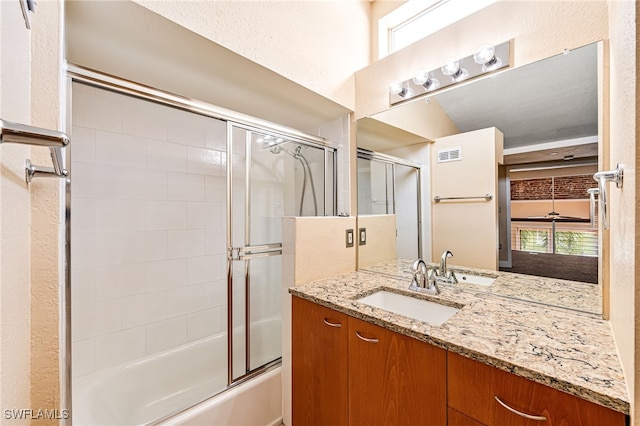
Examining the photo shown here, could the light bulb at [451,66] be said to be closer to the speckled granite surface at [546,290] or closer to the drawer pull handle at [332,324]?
the speckled granite surface at [546,290]

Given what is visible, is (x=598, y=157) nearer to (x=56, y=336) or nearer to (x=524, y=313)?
(x=524, y=313)

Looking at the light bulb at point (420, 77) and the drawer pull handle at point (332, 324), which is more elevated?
the light bulb at point (420, 77)

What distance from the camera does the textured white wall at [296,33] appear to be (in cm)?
114

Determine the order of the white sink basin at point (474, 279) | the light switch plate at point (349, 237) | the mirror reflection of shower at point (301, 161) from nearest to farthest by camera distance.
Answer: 1. the white sink basin at point (474, 279)
2. the light switch plate at point (349, 237)
3. the mirror reflection of shower at point (301, 161)

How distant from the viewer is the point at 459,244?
4.78 feet

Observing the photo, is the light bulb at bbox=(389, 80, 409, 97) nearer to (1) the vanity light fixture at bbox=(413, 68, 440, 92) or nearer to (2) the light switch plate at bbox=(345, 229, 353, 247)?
(1) the vanity light fixture at bbox=(413, 68, 440, 92)

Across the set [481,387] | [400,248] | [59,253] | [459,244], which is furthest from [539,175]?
[59,253]

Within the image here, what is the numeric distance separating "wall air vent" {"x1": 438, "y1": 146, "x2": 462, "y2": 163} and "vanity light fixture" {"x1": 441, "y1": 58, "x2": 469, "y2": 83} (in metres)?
0.37

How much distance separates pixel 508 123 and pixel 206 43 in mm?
1454

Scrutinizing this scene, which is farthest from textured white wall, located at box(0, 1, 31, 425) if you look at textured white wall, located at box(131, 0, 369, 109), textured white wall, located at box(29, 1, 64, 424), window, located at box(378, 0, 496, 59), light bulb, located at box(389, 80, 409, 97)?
window, located at box(378, 0, 496, 59)

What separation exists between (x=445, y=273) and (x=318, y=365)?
0.84m

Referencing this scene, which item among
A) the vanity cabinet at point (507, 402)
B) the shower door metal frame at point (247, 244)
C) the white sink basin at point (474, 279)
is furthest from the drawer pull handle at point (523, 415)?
the shower door metal frame at point (247, 244)

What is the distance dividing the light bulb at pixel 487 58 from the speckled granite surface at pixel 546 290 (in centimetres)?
103

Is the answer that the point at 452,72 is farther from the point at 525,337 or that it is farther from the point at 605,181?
the point at 525,337
